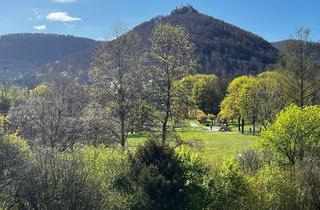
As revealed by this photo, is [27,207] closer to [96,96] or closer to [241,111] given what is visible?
[96,96]

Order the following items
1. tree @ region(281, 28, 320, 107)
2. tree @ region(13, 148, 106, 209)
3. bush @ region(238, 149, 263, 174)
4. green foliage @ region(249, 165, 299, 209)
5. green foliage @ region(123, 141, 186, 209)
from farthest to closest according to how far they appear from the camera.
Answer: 1. tree @ region(281, 28, 320, 107)
2. bush @ region(238, 149, 263, 174)
3. green foliage @ region(249, 165, 299, 209)
4. green foliage @ region(123, 141, 186, 209)
5. tree @ region(13, 148, 106, 209)

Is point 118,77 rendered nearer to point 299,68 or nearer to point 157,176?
point 157,176

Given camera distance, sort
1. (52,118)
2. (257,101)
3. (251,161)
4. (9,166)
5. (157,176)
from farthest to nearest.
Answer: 1. (257,101)
2. (52,118)
3. (251,161)
4. (157,176)
5. (9,166)

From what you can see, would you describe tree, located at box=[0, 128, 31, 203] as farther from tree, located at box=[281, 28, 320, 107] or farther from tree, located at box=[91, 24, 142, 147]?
tree, located at box=[281, 28, 320, 107]

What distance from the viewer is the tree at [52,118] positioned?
3953 centimetres

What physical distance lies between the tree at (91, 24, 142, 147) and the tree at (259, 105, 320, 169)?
9.76m

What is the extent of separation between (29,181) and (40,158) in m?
1.24

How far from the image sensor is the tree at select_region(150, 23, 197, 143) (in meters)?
31.9

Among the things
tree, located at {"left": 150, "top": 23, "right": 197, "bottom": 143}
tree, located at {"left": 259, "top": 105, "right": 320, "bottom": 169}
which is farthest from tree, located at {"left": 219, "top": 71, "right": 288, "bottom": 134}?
tree, located at {"left": 150, "top": 23, "right": 197, "bottom": 143}

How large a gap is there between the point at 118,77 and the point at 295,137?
12519mm

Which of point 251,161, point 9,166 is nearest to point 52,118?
point 251,161

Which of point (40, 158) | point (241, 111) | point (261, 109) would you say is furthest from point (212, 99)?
point (40, 158)

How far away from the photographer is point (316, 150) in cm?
3219

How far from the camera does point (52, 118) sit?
1590 inches
